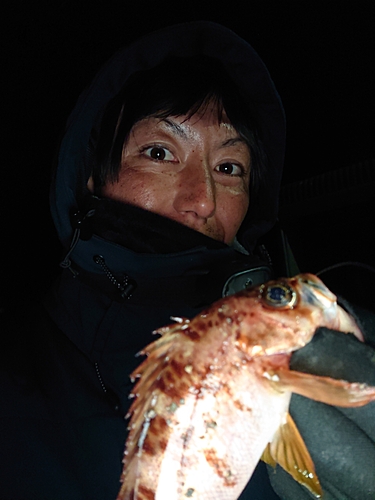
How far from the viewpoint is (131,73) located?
5.48ft

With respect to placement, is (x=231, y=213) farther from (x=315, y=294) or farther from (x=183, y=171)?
(x=315, y=294)

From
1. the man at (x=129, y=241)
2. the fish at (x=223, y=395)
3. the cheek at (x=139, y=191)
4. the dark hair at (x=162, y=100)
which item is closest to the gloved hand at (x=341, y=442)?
the man at (x=129, y=241)

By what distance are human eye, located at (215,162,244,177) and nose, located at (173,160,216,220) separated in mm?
176

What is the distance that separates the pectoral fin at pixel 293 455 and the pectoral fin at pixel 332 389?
176 mm

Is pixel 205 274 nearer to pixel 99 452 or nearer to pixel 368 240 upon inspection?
pixel 99 452

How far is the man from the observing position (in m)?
1.29

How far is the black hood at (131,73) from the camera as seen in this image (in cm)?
161

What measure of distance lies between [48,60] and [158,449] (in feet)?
11.4

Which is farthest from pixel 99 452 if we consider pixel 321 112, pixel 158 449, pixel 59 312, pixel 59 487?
pixel 321 112

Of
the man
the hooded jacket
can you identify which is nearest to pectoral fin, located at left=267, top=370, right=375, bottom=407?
the man

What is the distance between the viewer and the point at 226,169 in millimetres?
1920

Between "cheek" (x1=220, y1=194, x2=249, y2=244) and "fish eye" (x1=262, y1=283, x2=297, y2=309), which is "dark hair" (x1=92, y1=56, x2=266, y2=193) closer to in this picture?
"cheek" (x1=220, y1=194, x2=249, y2=244)

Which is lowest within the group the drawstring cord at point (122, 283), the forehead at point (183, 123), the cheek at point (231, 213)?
the drawstring cord at point (122, 283)

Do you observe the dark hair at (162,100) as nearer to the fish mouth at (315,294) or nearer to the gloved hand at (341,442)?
the fish mouth at (315,294)
